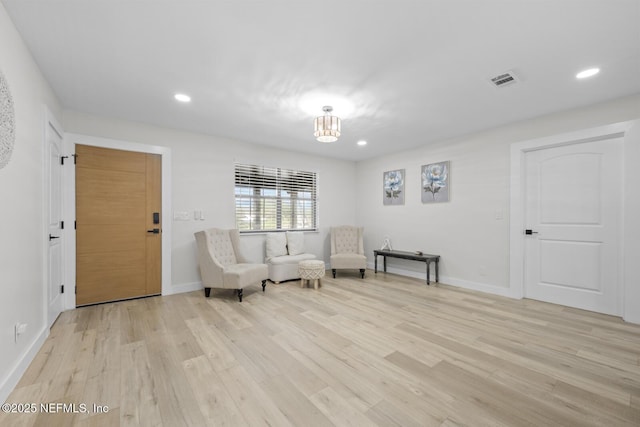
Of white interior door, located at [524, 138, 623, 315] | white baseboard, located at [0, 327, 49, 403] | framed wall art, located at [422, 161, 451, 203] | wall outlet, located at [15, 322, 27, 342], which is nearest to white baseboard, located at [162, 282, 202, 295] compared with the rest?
white baseboard, located at [0, 327, 49, 403]

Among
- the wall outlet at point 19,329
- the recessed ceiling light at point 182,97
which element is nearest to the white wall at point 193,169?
the recessed ceiling light at point 182,97

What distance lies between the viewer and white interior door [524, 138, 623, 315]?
10.3 ft

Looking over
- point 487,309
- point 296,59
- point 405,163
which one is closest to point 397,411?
point 487,309

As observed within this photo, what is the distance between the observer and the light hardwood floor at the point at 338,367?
1555mm

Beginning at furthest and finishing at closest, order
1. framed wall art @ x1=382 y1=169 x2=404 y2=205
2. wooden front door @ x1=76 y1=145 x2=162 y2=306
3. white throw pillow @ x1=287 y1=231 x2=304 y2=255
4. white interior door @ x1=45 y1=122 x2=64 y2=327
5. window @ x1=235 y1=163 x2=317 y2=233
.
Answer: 1. framed wall art @ x1=382 y1=169 x2=404 y2=205
2. white throw pillow @ x1=287 y1=231 x2=304 y2=255
3. window @ x1=235 y1=163 x2=317 y2=233
4. wooden front door @ x1=76 y1=145 x2=162 y2=306
5. white interior door @ x1=45 y1=122 x2=64 y2=327

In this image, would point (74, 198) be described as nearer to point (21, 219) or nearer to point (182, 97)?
point (21, 219)

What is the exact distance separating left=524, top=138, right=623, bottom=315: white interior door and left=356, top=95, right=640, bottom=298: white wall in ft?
0.69

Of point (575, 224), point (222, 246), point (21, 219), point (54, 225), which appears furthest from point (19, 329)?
point (575, 224)

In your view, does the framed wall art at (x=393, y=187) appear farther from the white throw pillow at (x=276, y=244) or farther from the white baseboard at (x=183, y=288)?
the white baseboard at (x=183, y=288)

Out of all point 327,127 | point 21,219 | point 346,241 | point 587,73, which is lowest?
point 346,241

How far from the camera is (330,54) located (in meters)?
2.18

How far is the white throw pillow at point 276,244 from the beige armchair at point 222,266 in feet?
2.04

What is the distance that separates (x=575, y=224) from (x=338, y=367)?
11.7 feet

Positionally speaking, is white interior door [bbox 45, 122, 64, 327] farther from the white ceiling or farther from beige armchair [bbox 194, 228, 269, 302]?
beige armchair [bbox 194, 228, 269, 302]
